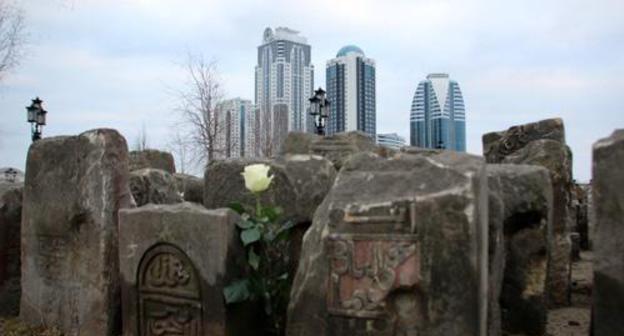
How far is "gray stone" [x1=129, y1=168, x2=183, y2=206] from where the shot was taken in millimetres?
5145

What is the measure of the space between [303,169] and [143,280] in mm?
1443

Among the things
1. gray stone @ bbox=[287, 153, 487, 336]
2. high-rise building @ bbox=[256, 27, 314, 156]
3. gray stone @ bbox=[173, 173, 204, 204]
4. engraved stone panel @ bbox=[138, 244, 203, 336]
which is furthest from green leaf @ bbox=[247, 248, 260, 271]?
high-rise building @ bbox=[256, 27, 314, 156]

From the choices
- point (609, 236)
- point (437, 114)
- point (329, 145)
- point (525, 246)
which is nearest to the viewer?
point (609, 236)

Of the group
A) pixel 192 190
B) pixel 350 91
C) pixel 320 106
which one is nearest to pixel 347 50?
pixel 350 91

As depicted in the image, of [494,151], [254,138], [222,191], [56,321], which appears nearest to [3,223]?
[56,321]

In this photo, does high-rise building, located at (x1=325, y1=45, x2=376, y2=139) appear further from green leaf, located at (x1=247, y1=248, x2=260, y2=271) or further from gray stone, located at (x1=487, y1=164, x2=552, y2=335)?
green leaf, located at (x1=247, y1=248, x2=260, y2=271)

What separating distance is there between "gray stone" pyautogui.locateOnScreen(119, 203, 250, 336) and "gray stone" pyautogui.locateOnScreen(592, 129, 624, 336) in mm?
1991

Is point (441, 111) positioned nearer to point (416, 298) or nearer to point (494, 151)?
point (494, 151)

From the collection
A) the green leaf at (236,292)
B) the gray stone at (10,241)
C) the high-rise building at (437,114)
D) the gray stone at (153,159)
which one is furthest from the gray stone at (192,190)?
the high-rise building at (437,114)

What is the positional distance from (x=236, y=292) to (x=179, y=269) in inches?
16.9

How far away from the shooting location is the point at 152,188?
5266mm

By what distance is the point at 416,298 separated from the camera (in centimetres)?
255

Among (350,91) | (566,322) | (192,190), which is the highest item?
(350,91)

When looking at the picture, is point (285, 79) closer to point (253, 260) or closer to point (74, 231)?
point (74, 231)
